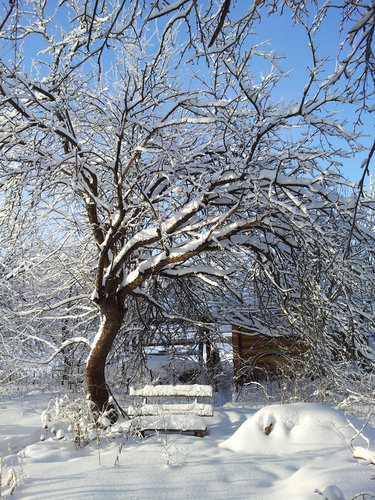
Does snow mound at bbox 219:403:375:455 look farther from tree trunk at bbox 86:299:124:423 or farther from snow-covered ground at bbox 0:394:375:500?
tree trunk at bbox 86:299:124:423

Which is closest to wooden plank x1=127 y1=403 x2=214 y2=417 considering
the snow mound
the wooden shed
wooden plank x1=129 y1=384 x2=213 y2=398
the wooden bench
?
the wooden bench

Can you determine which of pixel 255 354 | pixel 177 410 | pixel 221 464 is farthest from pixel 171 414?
pixel 255 354

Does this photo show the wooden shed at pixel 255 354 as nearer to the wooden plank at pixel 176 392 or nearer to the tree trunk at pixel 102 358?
the wooden plank at pixel 176 392

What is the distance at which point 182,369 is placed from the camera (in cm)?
1062

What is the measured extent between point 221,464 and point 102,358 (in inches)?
115

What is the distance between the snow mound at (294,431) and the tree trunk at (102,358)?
7.56 feet

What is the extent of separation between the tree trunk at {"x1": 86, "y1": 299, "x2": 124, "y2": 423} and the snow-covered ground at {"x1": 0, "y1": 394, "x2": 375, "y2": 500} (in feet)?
2.96

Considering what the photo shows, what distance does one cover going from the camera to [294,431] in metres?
4.78

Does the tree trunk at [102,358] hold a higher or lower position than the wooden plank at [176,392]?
higher

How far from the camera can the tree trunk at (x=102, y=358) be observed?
20.7 ft

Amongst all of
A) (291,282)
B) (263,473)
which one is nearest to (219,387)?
(291,282)

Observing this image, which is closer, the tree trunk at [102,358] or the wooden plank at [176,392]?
the wooden plank at [176,392]

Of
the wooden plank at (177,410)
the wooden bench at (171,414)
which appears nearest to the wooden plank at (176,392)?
the wooden bench at (171,414)

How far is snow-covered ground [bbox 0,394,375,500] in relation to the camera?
3459 millimetres
